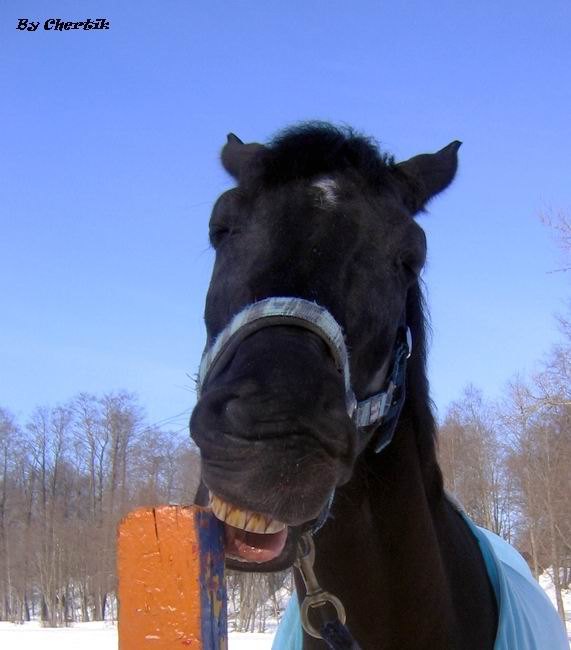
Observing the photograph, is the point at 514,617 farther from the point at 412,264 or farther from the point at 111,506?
the point at 111,506

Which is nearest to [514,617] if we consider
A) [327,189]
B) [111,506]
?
[327,189]

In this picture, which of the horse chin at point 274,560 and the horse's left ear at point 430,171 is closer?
the horse chin at point 274,560

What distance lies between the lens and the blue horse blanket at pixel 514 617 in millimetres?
3096

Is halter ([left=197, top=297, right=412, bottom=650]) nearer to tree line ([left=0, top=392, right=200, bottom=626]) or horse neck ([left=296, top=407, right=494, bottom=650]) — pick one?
horse neck ([left=296, top=407, right=494, bottom=650])

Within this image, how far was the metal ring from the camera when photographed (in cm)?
247

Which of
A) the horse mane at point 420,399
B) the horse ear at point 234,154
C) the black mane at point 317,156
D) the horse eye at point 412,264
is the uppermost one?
the horse ear at point 234,154

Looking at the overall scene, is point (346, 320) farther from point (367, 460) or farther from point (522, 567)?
point (522, 567)

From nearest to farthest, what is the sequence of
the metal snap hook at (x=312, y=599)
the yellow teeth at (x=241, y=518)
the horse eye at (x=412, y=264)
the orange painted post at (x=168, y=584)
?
1. the orange painted post at (x=168, y=584)
2. the yellow teeth at (x=241, y=518)
3. the metal snap hook at (x=312, y=599)
4. the horse eye at (x=412, y=264)

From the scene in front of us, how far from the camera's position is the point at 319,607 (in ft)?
8.44

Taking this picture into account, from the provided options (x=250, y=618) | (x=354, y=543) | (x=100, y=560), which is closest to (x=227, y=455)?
(x=354, y=543)

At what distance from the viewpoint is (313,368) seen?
209cm

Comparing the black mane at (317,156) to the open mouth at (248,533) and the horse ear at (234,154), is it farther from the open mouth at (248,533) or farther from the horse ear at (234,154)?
the open mouth at (248,533)

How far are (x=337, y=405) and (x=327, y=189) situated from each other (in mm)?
1122

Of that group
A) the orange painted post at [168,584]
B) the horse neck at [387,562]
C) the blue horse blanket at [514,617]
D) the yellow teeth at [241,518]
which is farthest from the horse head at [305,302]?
the blue horse blanket at [514,617]
